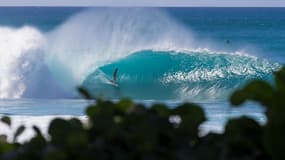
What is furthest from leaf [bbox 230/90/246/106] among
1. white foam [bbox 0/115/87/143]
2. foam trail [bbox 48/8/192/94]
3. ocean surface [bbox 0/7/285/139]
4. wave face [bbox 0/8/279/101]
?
foam trail [bbox 48/8/192/94]

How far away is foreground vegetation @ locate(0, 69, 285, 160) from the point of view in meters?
1.37

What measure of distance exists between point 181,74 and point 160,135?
1957 centimetres

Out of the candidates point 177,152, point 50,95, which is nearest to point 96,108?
point 177,152

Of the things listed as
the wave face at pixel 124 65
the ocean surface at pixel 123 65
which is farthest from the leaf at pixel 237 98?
the wave face at pixel 124 65

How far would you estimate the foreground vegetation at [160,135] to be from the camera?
1368mm

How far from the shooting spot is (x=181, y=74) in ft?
68.8

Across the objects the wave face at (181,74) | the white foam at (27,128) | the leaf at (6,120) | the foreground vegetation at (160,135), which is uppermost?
the foreground vegetation at (160,135)

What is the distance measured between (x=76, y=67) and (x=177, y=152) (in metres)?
20.2

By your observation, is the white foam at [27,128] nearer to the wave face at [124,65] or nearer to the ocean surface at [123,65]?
the ocean surface at [123,65]

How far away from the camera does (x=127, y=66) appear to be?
21.4 meters

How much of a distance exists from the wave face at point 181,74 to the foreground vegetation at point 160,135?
56.8 ft

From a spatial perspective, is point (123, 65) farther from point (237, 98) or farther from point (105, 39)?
point (237, 98)

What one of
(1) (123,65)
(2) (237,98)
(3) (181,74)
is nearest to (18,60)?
(1) (123,65)

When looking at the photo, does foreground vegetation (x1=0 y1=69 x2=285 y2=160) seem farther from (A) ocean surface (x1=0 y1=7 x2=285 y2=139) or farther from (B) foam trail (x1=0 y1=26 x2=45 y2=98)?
(B) foam trail (x1=0 y1=26 x2=45 y2=98)
